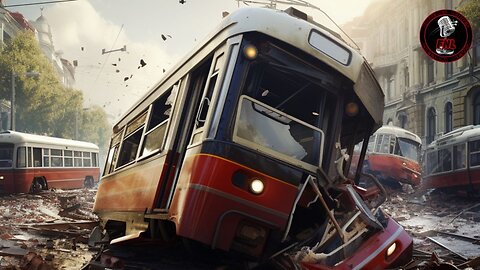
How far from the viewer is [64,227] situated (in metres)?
11.1

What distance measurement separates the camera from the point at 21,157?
18.8 meters

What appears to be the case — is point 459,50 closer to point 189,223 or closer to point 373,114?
point 373,114

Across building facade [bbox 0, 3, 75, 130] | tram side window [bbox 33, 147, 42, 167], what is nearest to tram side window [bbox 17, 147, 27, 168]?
tram side window [bbox 33, 147, 42, 167]

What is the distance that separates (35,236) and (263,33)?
25.2ft

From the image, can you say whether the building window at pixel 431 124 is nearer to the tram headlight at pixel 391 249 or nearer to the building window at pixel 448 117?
the building window at pixel 448 117

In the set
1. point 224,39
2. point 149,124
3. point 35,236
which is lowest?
point 35,236

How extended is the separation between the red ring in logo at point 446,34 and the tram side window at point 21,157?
15716mm

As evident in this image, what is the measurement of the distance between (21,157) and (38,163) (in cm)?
109

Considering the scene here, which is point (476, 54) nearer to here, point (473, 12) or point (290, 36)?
point (473, 12)

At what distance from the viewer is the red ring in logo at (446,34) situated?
33.7ft

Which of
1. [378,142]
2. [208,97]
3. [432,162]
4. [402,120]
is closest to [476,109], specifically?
[402,120]

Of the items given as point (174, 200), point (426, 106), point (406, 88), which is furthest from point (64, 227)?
point (406, 88)

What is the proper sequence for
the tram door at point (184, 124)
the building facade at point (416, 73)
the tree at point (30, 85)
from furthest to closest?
the tree at point (30, 85) → the building facade at point (416, 73) → the tram door at point (184, 124)

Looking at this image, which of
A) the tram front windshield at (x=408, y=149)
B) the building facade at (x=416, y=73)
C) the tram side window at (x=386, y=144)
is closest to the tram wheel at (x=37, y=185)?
the tram side window at (x=386, y=144)
